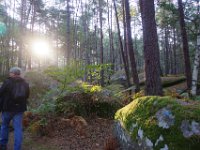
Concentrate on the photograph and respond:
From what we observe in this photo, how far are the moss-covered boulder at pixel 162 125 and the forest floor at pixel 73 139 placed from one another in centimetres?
118

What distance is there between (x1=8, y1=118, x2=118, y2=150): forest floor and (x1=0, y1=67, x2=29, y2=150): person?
25.4 inches

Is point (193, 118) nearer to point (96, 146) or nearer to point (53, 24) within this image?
point (96, 146)

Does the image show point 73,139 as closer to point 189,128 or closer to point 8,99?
point 8,99

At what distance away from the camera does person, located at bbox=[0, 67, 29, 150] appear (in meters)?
5.99

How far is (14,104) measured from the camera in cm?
602

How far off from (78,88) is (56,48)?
1625 inches

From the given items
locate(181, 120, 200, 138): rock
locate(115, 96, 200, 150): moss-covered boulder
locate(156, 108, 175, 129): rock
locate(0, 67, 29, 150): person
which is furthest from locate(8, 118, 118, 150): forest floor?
locate(181, 120, 200, 138): rock

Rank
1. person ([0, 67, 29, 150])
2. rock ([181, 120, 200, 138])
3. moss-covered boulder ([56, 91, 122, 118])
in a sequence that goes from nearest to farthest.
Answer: rock ([181, 120, 200, 138])
person ([0, 67, 29, 150])
moss-covered boulder ([56, 91, 122, 118])

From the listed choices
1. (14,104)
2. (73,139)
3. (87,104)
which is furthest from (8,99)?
(87,104)

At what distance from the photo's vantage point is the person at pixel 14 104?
5.99m

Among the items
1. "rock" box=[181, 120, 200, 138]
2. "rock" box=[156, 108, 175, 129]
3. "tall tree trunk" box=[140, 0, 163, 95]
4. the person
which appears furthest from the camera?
"tall tree trunk" box=[140, 0, 163, 95]

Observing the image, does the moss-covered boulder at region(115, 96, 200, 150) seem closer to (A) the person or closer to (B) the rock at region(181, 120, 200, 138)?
(B) the rock at region(181, 120, 200, 138)

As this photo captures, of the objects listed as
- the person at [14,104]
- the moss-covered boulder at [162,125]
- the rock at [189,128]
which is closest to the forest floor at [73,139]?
the person at [14,104]

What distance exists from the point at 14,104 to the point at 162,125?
3.49m
